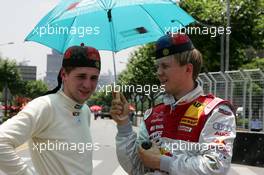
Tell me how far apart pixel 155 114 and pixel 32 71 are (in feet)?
457

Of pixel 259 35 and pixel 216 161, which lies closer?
pixel 216 161

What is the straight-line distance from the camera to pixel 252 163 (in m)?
15.0

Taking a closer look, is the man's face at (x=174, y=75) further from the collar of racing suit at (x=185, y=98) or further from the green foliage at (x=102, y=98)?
the green foliage at (x=102, y=98)

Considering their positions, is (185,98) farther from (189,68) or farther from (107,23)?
(107,23)

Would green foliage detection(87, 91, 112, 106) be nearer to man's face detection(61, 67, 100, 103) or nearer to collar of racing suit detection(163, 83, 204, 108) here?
man's face detection(61, 67, 100, 103)

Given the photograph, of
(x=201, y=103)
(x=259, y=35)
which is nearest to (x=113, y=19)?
(x=201, y=103)

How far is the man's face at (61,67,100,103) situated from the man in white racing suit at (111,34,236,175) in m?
0.22

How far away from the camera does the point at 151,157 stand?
2.98 meters

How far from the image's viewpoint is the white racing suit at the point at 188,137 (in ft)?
9.40

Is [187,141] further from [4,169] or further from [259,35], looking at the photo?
[259,35]

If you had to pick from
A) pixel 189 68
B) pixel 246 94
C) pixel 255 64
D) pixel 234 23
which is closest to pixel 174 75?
pixel 189 68

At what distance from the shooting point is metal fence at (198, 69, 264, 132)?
650 inches

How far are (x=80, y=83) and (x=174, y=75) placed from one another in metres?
0.58

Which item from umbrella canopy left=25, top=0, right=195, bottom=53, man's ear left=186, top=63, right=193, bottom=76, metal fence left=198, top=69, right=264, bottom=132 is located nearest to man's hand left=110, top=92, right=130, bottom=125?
man's ear left=186, top=63, right=193, bottom=76
